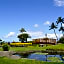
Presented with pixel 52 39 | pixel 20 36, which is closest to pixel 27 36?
pixel 20 36

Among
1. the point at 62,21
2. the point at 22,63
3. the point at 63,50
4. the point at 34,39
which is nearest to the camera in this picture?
the point at 22,63

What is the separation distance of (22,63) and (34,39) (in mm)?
73939

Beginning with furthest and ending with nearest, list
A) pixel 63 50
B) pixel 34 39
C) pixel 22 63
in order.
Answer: pixel 34 39, pixel 63 50, pixel 22 63

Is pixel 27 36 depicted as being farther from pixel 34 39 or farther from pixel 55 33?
pixel 55 33

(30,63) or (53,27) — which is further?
(53,27)

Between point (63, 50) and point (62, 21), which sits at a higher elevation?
point (62, 21)

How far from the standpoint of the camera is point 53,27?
79500 mm

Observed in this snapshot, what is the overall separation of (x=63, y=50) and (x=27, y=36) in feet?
150

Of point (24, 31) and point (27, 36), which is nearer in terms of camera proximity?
point (27, 36)

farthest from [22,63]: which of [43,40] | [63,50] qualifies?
[43,40]

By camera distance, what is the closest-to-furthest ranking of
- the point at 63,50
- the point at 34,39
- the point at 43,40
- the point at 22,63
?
the point at 22,63 → the point at 63,50 → the point at 43,40 → the point at 34,39

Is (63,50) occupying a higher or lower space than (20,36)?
lower

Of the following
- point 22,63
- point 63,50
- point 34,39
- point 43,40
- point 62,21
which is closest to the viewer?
point 22,63

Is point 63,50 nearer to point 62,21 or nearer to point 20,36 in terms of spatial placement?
point 62,21
